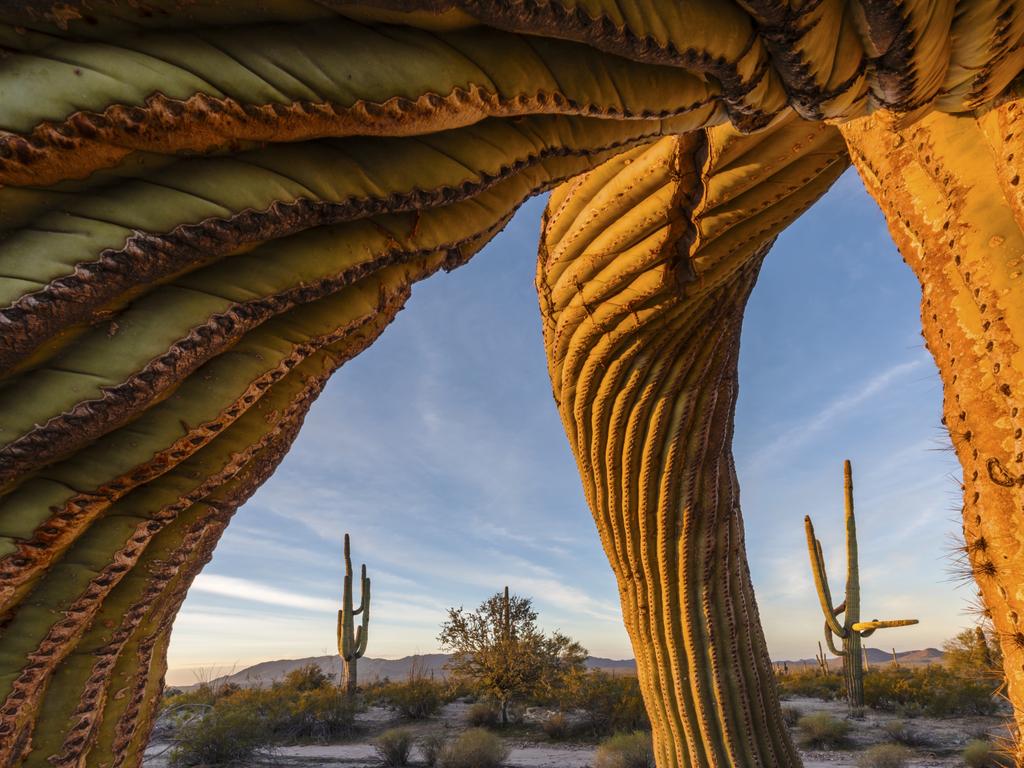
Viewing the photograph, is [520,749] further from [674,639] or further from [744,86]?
[744,86]

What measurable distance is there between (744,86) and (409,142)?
0.75 m

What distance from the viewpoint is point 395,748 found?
11.6m

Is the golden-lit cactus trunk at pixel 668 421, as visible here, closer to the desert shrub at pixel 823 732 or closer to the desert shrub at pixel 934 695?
the desert shrub at pixel 823 732

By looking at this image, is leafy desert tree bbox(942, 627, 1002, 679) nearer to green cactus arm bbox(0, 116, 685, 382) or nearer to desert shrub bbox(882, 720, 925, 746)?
desert shrub bbox(882, 720, 925, 746)

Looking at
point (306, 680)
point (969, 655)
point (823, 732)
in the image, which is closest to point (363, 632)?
point (306, 680)

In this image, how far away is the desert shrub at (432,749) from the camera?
11406 millimetres

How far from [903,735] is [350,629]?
42.8 feet

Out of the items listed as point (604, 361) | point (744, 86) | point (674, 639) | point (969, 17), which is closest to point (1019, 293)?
point (969, 17)

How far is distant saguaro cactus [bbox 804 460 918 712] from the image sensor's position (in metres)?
13.7

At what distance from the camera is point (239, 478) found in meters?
1.35

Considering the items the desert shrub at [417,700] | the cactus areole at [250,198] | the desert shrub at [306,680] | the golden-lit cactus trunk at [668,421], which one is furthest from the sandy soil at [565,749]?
the cactus areole at [250,198]

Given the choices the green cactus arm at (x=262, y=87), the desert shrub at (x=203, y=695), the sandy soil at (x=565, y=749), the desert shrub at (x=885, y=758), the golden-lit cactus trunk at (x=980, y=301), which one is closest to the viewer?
the green cactus arm at (x=262, y=87)

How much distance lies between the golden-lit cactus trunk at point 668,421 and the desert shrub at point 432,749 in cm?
738

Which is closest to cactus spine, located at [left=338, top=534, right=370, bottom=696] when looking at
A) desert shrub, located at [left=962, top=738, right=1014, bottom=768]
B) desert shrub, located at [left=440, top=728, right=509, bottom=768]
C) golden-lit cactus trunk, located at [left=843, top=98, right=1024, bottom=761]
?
desert shrub, located at [left=440, top=728, right=509, bottom=768]
